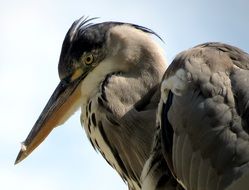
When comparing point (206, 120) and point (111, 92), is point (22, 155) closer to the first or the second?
point (111, 92)

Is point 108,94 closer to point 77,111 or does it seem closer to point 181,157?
point 77,111

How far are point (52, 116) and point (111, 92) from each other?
1.50 feet

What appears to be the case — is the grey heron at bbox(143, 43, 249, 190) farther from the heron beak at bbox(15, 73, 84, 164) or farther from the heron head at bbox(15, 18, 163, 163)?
the heron beak at bbox(15, 73, 84, 164)

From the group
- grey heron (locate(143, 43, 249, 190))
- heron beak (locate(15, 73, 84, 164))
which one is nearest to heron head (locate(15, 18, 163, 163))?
heron beak (locate(15, 73, 84, 164))

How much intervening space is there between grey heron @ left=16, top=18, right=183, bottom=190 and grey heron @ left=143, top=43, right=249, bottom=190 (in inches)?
12.3

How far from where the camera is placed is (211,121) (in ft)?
13.7

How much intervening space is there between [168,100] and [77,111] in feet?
2.99

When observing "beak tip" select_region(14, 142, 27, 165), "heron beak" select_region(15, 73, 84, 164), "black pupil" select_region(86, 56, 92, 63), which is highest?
"black pupil" select_region(86, 56, 92, 63)

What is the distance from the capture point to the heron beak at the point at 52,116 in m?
5.16

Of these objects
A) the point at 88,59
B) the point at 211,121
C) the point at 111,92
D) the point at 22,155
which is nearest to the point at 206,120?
the point at 211,121

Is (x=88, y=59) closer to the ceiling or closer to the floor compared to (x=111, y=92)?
closer to the ceiling

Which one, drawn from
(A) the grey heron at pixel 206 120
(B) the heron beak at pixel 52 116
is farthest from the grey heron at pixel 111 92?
(A) the grey heron at pixel 206 120

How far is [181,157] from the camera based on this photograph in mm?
4180

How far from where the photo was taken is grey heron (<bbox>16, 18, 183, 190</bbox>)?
→ 4723 mm
